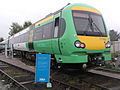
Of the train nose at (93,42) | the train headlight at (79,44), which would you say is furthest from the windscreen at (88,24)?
the train headlight at (79,44)

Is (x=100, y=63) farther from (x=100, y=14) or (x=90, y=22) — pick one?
(x=100, y=14)

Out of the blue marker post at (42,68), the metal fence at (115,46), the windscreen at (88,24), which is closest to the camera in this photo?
the blue marker post at (42,68)

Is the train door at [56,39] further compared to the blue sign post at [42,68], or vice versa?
the train door at [56,39]

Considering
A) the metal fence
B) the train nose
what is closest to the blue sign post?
the train nose

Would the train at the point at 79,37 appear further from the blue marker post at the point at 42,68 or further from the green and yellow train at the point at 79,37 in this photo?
the blue marker post at the point at 42,68

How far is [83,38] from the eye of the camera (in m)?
5.90

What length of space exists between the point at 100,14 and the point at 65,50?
110 inches

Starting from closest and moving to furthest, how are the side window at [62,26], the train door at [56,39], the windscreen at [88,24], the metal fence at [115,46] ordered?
1. the windscreen at [88,24]
2. the side window at [62,26]
3. the train door at [56,39]
4. the metal fence at [115,46]

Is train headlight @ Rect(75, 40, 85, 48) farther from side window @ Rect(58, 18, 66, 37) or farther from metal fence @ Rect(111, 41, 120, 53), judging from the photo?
metal fence @ Rect(111, 41, 120, 53)

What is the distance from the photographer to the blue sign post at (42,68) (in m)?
5.68

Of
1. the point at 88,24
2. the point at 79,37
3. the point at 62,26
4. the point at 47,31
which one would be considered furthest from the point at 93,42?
the point at 47,31

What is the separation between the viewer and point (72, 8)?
6422mm

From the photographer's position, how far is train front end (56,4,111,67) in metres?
5.79

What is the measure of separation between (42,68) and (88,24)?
8.95 feet
